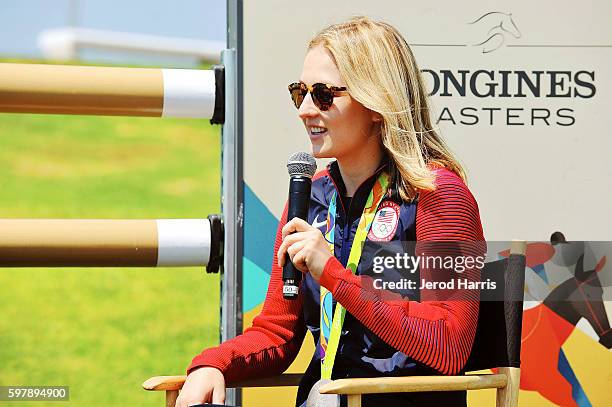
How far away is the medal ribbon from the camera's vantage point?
225 cm

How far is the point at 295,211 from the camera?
2160mm

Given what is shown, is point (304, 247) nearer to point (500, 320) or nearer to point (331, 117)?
point (331, 117)

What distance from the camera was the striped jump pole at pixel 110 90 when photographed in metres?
3.05

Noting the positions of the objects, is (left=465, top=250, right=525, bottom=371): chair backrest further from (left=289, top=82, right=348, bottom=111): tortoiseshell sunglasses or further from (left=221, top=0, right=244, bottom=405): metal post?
(left=221, top=0, right=244, bottom=405): metal post

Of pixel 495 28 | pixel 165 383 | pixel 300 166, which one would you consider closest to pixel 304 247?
pixel 300 166

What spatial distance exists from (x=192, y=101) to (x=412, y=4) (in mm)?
693

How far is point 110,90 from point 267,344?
1.04m

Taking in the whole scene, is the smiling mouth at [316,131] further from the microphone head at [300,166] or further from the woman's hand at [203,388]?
the woman's hand at [203,388]

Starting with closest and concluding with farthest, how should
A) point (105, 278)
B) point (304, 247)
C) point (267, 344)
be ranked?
point (304, 247) → point (267, 344) → point (105, 278)

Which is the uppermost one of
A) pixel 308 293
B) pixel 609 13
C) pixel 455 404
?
pixel 609 13

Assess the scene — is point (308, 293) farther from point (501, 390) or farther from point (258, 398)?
point (258, 398)

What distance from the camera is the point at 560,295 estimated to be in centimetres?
309

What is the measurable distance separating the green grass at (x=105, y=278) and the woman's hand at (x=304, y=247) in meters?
3.40

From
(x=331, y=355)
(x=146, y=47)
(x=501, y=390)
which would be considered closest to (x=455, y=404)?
(x=501, y=390)
